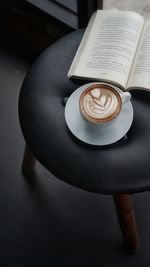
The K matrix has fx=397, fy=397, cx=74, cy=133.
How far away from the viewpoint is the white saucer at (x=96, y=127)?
0.78 meters

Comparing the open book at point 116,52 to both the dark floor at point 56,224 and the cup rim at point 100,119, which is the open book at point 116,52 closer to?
the cup rim at point 100,119

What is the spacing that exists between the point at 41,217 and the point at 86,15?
61 centimetres

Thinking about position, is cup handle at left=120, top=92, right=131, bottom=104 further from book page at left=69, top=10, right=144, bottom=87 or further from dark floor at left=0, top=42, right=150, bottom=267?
dark floor at left=0, top=42, right=150, bottom=267

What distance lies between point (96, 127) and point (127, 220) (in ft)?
1.00

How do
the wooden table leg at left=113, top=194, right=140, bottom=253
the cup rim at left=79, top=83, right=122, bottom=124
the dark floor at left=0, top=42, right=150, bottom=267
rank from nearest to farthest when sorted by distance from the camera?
the cup rim at left=79, top=83, right=122, bottom=124, the wooden table leg at left=113, top=194, right=140, bottom=253, the dark floor at left=0, top=42, right=150, bottom=267

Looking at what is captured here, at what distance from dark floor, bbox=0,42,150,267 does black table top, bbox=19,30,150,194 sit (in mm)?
385

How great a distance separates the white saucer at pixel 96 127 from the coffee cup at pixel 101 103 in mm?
20

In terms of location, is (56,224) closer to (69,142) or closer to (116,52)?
(69,142)

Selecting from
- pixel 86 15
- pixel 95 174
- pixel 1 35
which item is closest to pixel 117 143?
pixel 95 174

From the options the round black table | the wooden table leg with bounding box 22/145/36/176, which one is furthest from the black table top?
the wooden table leg with bounding box 22/145/36/176

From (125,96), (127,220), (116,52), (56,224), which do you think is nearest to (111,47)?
(116,52)

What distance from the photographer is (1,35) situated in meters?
1.50

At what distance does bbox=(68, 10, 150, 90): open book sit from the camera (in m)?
0.81

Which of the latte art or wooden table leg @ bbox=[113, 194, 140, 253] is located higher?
the latte art
